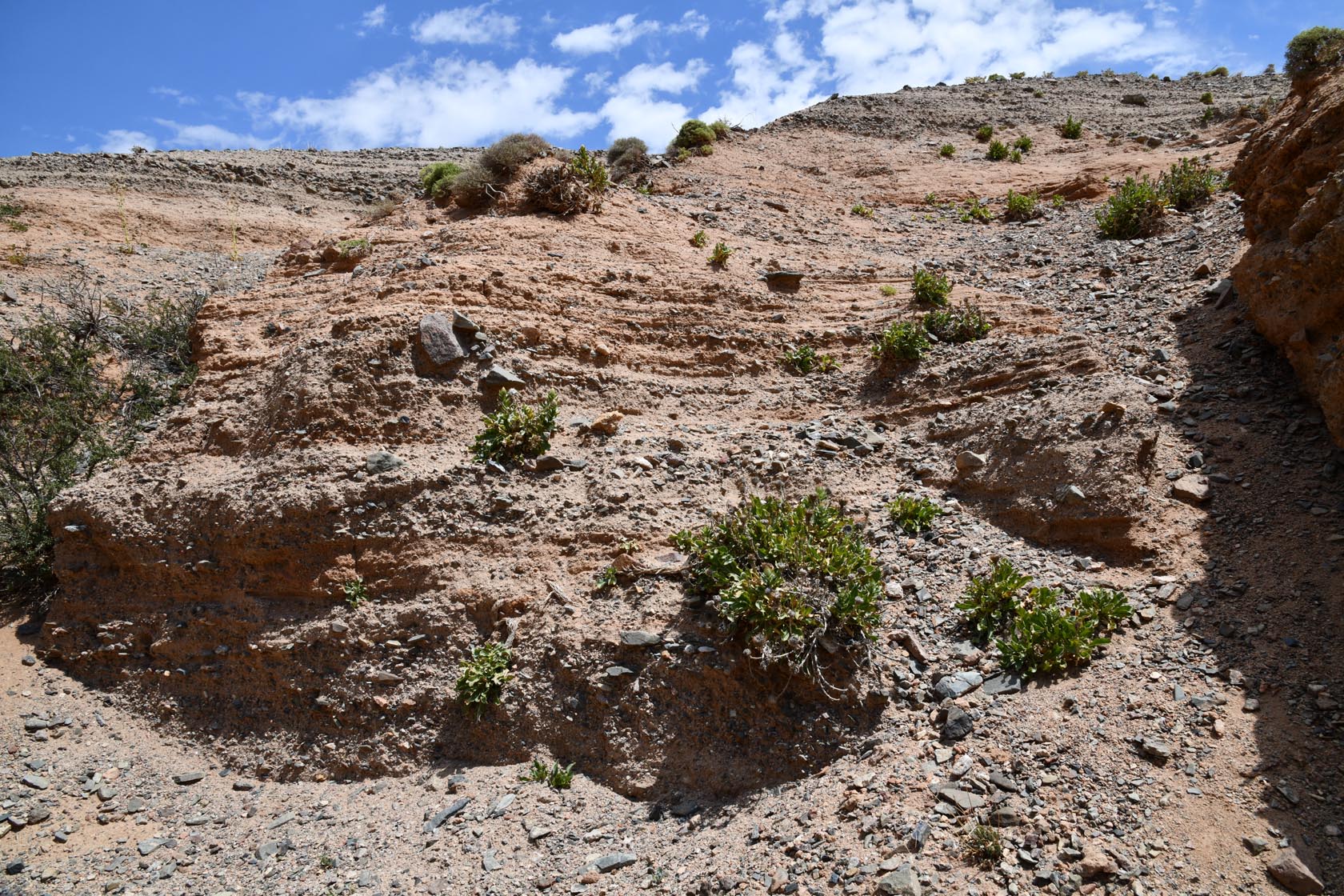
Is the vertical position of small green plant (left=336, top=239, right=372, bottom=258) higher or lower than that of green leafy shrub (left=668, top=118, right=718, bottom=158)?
lower

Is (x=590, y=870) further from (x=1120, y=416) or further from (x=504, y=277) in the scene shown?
(x=504, y=277)

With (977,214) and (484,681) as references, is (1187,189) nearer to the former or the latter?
(977,214)

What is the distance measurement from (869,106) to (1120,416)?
18426 mm

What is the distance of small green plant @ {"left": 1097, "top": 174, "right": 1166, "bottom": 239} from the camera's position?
9453 mm

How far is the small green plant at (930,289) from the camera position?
8.26m

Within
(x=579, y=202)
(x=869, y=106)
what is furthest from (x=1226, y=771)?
(x=869, y=106)

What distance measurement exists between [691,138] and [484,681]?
15120 mm

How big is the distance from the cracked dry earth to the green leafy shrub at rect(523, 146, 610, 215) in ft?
0.79

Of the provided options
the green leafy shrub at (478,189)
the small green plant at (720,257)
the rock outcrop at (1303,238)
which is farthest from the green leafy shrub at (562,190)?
the rock outcrop at (1303,238)

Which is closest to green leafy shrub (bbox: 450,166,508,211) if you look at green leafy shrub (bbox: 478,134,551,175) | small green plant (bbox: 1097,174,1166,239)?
green leafy shrub (bbox: 478,134,551,175)

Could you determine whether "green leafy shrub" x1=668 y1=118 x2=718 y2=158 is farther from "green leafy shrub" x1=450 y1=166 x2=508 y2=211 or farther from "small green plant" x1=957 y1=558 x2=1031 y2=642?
"small green plant" x1=957 y1=558 x2=1031 y2=642

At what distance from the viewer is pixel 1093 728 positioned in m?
4.40

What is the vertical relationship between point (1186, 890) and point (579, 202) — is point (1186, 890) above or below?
below

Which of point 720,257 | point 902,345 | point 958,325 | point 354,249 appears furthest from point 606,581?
point 354,249
